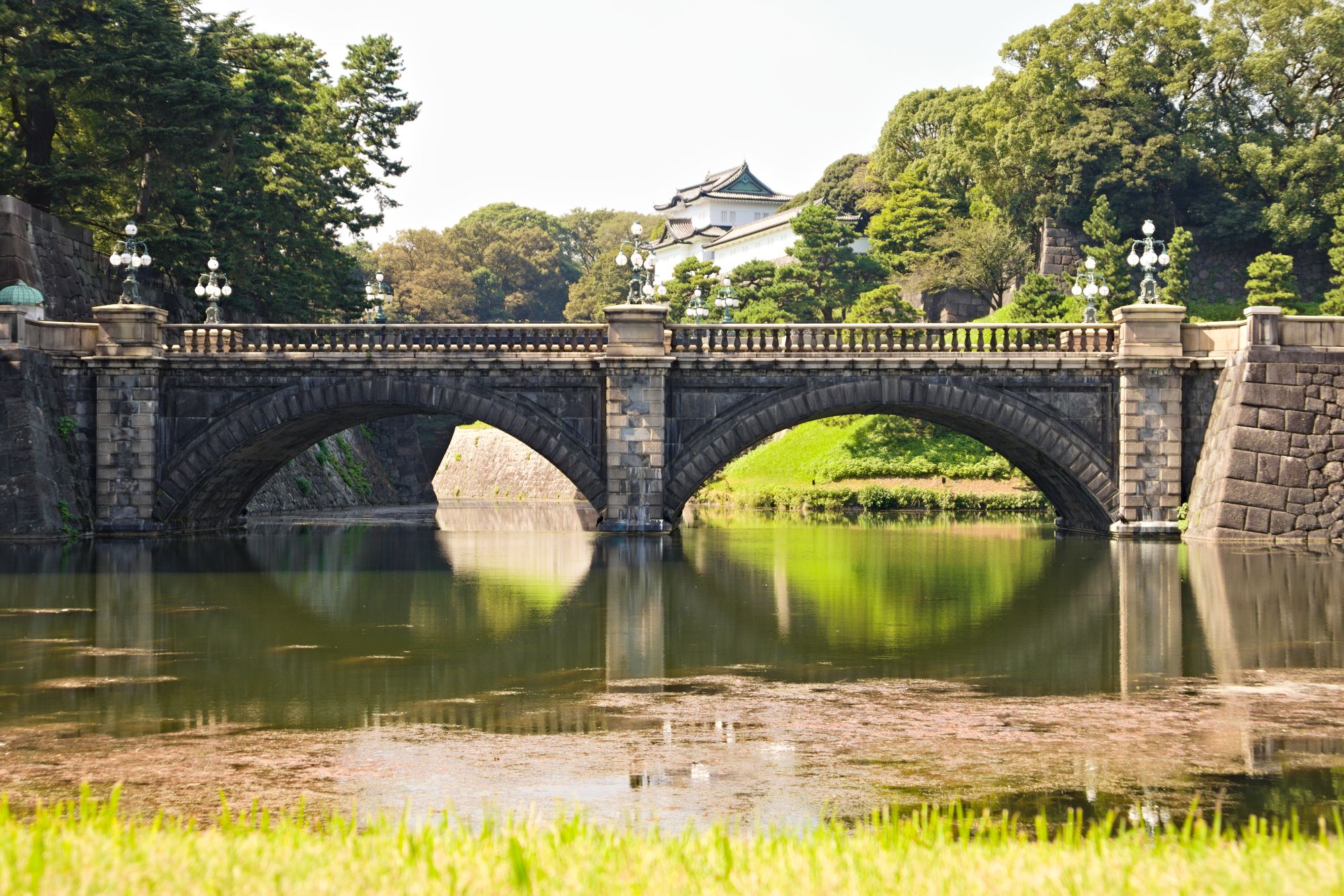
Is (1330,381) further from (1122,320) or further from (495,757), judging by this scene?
(495,757)

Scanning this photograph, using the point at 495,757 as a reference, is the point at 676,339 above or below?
above

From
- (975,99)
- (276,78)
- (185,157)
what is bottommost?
(185,157)

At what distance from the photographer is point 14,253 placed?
37812mm

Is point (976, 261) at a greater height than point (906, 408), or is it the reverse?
point (976, 261)

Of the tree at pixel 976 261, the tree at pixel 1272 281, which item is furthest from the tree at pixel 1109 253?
the tree at pixel 1272 281

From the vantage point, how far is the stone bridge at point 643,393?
35.2m

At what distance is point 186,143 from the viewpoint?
42719 mm

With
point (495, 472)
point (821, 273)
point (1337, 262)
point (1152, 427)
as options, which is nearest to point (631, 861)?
point (1152, 427)

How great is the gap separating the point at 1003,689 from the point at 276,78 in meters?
41.4

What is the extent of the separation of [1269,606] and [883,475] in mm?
37785

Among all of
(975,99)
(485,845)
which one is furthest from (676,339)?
(975,99)

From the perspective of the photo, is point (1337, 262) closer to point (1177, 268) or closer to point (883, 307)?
point (1177, 268)

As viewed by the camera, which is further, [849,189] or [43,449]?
[849,189]

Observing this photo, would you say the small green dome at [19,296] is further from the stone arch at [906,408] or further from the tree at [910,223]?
the tree at [910,223]
